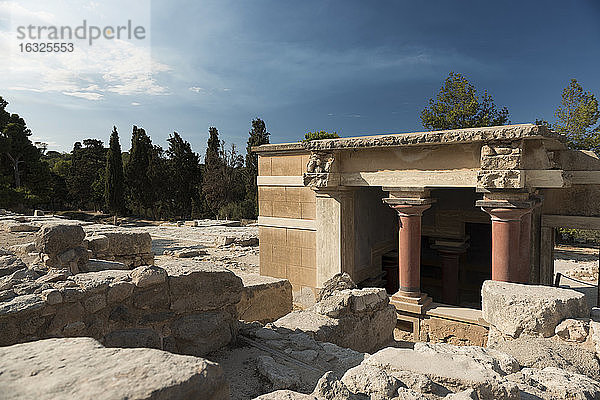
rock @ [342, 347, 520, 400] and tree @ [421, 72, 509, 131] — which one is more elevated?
tree @ [421, 72, 509, 131]

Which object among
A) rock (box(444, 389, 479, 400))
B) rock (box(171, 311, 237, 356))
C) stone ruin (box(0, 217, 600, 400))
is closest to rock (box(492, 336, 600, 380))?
stone ruin (box(0, 217, 600, 400))

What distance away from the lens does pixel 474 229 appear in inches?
514

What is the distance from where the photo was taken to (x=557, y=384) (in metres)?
2.67

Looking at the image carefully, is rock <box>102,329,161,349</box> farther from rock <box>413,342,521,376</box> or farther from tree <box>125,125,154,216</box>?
tree <box>125,125,154,216</box>

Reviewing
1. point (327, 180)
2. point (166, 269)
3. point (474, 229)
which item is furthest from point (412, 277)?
point (474, 229)

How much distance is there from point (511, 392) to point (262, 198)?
799 cm

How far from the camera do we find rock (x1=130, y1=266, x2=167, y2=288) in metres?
3.55

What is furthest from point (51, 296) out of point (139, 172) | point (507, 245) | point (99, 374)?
point (139, 172)

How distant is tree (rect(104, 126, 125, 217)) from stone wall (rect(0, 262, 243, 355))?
104 feet

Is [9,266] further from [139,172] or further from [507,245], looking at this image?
[139,172]

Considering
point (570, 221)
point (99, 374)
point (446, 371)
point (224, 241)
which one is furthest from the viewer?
point (224, 241)

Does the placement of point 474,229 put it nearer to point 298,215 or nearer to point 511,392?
point 298,215

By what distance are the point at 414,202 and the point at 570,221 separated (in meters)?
3.71

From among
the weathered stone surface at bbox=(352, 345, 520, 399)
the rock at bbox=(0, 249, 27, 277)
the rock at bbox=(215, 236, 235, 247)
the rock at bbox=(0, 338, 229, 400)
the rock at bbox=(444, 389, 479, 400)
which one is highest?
the rock at bbox=(0, 338, 229, 400)
